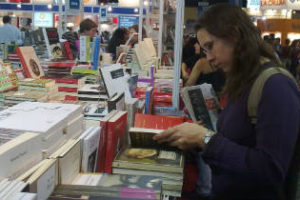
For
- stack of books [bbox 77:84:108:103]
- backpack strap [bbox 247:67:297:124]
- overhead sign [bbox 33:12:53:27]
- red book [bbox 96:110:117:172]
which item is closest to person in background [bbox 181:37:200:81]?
stack of books [bbox 77:84:108:103]

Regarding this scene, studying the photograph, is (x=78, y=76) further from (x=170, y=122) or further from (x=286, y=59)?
(x=286, y=59)

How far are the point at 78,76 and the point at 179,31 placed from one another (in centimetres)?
103

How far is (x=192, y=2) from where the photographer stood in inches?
330

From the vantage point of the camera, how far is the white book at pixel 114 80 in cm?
256

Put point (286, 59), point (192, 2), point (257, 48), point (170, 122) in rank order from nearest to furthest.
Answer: point (257, 48) → point (170, 122) → point (192, 2) → point (286, 59)

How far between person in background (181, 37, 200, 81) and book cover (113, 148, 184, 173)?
379 cm

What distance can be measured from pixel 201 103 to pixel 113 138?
698mm

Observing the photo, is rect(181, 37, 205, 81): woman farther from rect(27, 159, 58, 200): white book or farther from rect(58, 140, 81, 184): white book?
rect(27, 159, 58, 200): white book

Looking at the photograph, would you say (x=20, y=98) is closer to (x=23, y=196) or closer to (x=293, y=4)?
(x=23, y=196)

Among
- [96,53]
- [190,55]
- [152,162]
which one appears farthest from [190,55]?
[152,162]

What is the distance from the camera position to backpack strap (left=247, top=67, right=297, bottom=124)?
121 centimetres

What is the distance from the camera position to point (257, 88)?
4.00 ft

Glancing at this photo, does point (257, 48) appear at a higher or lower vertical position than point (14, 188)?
higher

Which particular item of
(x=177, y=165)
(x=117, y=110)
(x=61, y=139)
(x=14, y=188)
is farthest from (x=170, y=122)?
(x=14, y=188)
